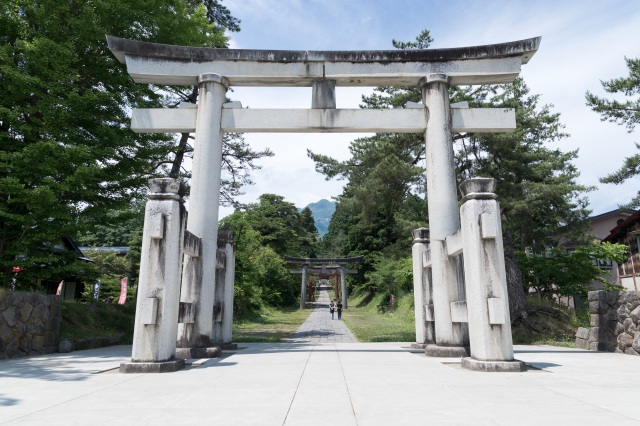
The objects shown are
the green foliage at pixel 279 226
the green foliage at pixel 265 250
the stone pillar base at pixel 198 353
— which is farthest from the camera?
the green foliage at pixel 279 226

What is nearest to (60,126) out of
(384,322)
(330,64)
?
Answer: (330,64)

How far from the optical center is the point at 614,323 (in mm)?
8539

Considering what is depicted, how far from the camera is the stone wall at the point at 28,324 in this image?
24.5ft

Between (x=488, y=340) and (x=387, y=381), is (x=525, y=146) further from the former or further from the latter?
(x=387, y=381)

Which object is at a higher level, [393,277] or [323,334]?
[393,277]

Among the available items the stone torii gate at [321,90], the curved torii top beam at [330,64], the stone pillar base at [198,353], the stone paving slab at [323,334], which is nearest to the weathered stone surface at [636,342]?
the stone torii gate at [321,90]

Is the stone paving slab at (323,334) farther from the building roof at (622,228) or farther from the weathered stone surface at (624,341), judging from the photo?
the building roof at (622,228)

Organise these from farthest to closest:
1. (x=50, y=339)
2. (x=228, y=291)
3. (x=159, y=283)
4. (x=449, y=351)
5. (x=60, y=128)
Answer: (x=60, y=128), (x=228, y=291), (x=50, y=339), (x=449, y=351), (x=159, y=283)

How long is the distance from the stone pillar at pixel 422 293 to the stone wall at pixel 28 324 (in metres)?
8.09

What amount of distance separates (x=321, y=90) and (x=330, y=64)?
0.63 meters

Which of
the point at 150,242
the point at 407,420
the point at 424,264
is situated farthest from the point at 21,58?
the point at 407,420

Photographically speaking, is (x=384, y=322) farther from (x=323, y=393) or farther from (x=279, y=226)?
(x=279, y=226)

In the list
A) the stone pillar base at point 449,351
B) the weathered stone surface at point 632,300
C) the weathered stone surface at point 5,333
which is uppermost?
the weathered stone surface at point 632,300

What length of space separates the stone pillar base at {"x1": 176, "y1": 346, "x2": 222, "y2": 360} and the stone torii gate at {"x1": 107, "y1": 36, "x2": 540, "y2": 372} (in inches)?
88.7
